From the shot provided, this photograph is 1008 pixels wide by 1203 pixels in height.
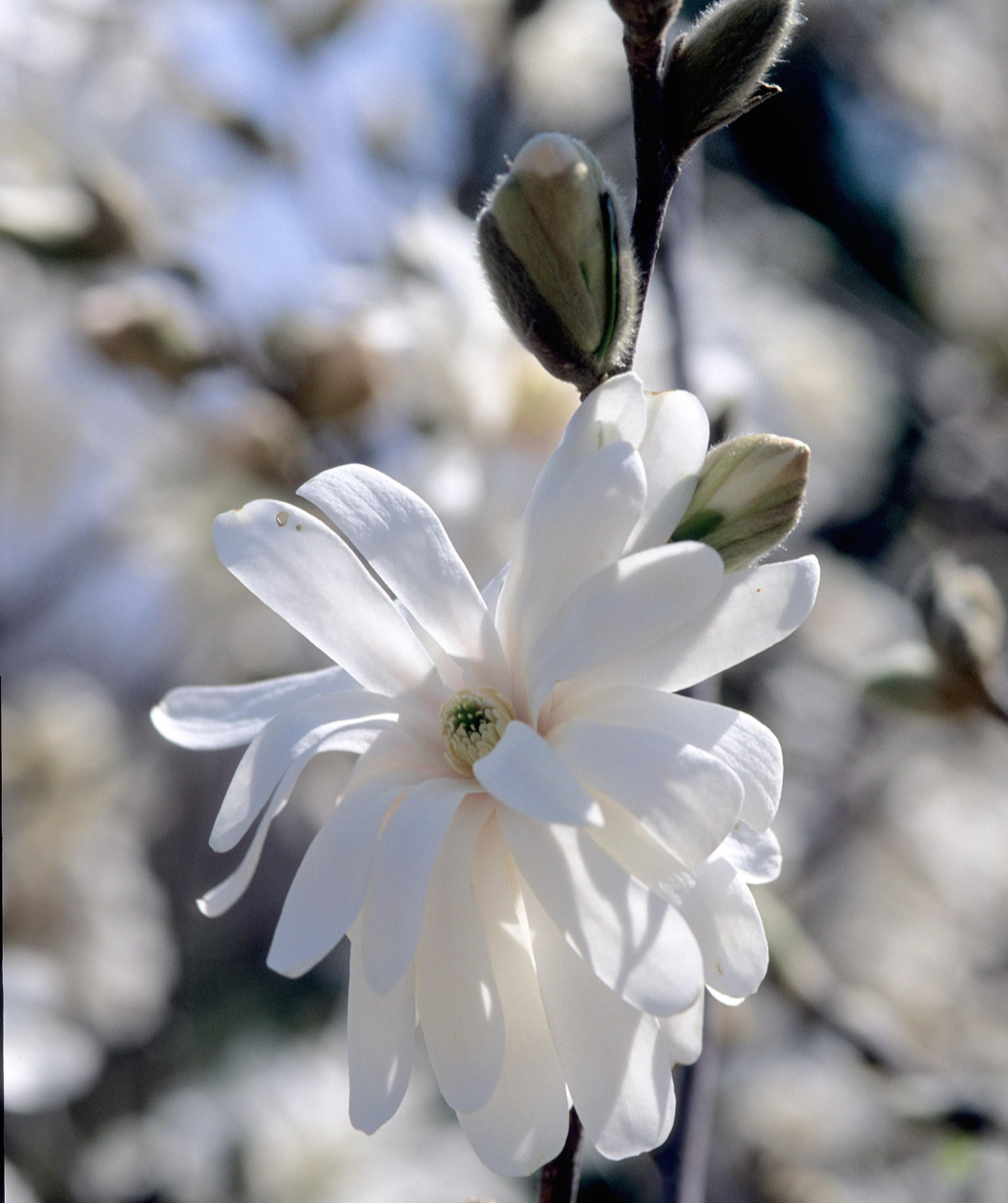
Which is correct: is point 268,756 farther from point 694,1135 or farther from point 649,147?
point 694,1135

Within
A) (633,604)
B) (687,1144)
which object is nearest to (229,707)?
(633,604)

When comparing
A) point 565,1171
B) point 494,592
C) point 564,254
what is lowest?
point 565,1171

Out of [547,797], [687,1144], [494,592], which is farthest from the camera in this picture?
[687,1144]

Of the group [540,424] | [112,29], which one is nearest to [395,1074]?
[540,424]

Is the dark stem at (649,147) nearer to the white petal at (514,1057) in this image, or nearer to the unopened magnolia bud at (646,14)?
the unopened magnolia bud at (646,14)

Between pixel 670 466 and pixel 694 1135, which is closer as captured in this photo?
pixel 670 466

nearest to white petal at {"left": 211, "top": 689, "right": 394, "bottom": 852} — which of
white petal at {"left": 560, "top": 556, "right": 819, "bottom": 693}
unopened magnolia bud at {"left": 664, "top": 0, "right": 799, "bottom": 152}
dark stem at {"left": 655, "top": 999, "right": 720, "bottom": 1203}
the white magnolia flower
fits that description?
the white magnolia flower
